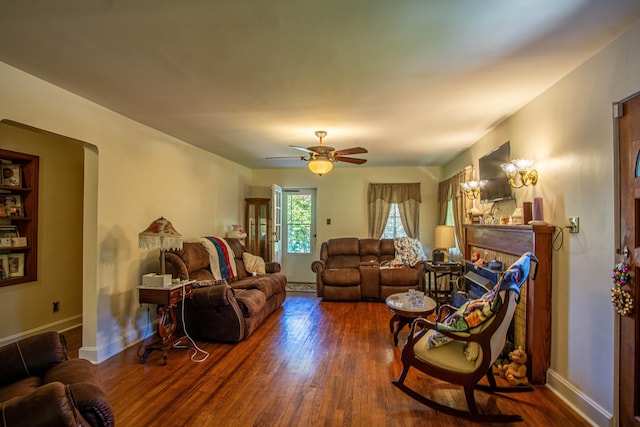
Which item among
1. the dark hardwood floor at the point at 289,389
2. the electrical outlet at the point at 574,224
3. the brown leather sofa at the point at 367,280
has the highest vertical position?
the electrical outlet at the point at 574,224

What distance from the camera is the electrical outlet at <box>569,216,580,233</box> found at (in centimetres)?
230

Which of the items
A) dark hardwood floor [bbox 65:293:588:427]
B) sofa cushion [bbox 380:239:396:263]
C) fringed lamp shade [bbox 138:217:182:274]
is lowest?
dark hardwood floor [bbox 65:293:588:427]

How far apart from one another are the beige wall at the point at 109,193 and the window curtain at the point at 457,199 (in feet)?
13.6

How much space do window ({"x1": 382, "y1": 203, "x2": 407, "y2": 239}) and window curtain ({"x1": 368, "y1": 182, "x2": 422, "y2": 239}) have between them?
0.25 feet

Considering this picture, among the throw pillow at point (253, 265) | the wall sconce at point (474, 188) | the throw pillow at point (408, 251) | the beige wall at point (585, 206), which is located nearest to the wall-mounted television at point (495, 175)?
the wall sconce at point (474, 188)

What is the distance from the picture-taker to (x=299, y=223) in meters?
7.02

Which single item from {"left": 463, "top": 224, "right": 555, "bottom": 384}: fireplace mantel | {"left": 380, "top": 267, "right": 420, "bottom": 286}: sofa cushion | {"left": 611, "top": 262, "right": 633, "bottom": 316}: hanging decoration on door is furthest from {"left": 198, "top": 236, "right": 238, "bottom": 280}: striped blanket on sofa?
{"left": 611, "top": 262, "right": 633, "bottom": 316}: hanging decoration on door

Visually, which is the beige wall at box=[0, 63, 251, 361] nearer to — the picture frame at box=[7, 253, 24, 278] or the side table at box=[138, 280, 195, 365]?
the picture frame at box=[7, 253, 24, 278]

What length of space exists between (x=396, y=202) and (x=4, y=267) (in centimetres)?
589

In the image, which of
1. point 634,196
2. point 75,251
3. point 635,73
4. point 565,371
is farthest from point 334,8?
point 75,251

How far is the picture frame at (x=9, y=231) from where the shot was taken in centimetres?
334

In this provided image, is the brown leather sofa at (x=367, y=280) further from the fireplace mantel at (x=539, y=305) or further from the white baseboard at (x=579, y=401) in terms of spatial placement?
the white baseboard at (x=579, y=401)

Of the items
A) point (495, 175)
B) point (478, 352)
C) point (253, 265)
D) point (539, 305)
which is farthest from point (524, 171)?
point (253, 265)

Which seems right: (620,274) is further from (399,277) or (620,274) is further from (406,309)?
(399,277)
